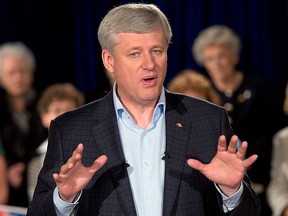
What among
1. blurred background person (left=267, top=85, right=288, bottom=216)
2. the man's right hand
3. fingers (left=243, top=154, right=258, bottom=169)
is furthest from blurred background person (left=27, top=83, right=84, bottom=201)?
fingers (left=243, top=154, right=258, bottom=169)

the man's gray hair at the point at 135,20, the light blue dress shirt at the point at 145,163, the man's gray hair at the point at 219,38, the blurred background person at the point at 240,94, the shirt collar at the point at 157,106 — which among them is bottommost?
the blurred background person at the point at 240,94

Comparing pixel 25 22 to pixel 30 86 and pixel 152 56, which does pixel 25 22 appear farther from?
pixel 152 56

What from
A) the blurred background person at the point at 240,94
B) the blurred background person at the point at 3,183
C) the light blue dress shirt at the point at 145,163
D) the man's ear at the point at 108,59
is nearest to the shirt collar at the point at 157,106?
the light blue dress shirt at the point at 145,163

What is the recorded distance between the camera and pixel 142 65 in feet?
7.34

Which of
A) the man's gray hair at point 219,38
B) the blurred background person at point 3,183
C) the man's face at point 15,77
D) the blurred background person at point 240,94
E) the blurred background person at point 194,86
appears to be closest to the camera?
the blurred background person at point 3,183

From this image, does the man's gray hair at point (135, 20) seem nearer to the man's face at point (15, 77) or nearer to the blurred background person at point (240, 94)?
the blurred background person at point (240, 94)

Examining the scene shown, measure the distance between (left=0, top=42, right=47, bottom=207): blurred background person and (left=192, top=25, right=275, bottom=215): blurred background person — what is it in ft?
2.99

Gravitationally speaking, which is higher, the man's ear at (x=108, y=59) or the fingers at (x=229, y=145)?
the man's ear at (x=108, y=59)

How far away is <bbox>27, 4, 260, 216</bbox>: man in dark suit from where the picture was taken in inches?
86.1

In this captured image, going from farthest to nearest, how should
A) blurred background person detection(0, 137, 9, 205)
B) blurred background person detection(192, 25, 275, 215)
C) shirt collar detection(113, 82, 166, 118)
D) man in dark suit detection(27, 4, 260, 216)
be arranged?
blurred background person detection(192, 25, 275, 215), blurred background person detection(0, 137, 9, 205), shirt collar detection(113, 82, 166, 118), man in dark suit detection(27, 4, 260, 216)

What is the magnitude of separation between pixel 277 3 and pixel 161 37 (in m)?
2.07

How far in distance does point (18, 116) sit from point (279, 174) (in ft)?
4.62

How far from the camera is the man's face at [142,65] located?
88.0 inches

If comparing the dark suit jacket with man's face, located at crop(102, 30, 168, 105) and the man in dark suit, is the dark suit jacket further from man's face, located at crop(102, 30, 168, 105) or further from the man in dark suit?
man's face, located at crop(102, 30, 168, 105)
